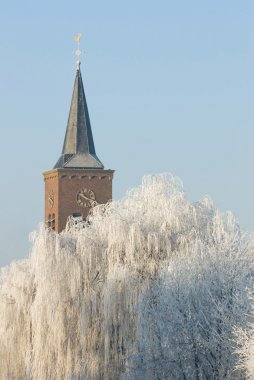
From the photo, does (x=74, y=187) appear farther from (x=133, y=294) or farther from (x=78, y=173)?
(x=133, y=294)

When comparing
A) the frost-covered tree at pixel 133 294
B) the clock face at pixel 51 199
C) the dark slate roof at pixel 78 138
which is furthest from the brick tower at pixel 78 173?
the frost-covered tree at pixel 133 294

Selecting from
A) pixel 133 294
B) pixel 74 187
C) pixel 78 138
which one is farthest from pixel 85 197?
pixel 133 294

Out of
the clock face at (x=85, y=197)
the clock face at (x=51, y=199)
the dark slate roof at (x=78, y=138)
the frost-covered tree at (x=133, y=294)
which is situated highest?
the dark slate roof at (x=78, y=138)

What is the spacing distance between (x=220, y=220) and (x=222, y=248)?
301cm

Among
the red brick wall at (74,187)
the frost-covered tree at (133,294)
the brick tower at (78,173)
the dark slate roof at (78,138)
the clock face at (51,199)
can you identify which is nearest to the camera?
the frost-covered tree at (133,294)

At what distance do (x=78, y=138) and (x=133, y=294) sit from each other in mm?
28971

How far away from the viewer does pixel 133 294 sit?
36688 mm

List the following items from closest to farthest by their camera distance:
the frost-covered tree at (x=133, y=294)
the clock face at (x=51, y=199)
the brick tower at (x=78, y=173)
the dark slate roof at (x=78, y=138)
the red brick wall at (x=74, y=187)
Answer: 1. the frost-covered tree at (x=133, y=294)
2. the dark slate roof at (x=78, y=138)
3. the brick tower at (x=78, y=173)
4. the red brick wall at (x=74, y=187)
5. the clock face at (x=51, y=199)

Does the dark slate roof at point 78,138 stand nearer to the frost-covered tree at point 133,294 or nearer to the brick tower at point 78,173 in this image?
the brick tower at point 78,173

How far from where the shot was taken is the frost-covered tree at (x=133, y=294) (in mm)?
32750

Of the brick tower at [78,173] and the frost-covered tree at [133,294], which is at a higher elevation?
the brick tower at [78,173]

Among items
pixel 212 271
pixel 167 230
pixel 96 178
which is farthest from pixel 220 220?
pixel 96 178

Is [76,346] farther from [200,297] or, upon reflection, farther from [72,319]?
[200,297]

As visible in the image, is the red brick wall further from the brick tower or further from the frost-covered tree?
the frost-covered tree
